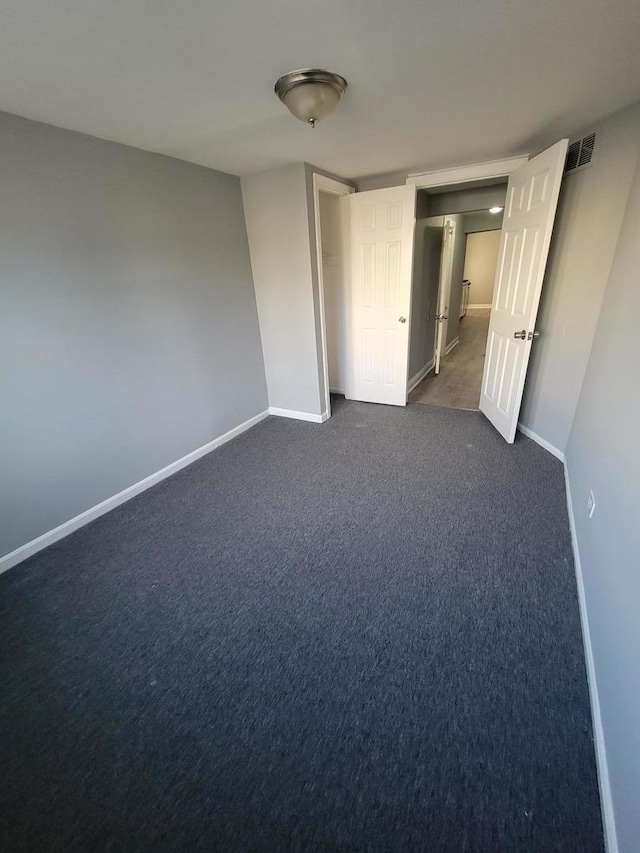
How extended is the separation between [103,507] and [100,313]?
127 centimetres

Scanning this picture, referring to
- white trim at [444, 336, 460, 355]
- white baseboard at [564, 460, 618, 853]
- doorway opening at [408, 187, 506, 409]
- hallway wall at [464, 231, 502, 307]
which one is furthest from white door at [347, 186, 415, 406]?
hallway wall at [464, 231, 502, 307]

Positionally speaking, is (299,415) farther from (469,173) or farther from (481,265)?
(481,265)

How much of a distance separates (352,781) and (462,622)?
0.73m

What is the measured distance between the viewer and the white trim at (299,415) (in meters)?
3.54

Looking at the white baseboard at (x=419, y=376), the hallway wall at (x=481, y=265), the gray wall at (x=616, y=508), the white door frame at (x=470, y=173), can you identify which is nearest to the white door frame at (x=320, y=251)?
the white door frame at (x=470, y=173)

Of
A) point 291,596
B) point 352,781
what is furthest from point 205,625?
point 352,781

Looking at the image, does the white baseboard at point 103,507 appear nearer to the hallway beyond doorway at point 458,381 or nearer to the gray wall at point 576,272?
the hallway beyond doorway at point 458,381

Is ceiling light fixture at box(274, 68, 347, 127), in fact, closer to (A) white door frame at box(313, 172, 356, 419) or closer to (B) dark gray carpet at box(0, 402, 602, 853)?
(A) white door frame at box(313, 172, 356, 419)

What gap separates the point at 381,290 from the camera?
348cm

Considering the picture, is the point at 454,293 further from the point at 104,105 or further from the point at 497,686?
the point at 497,686

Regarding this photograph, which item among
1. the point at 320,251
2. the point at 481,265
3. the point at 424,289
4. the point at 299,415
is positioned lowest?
the point at 299,415

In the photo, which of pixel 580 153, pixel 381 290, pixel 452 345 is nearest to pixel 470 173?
pixel 580 153

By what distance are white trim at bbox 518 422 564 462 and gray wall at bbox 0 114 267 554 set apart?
279cm

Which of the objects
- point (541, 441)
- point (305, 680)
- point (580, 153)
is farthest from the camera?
point (541, 441)
